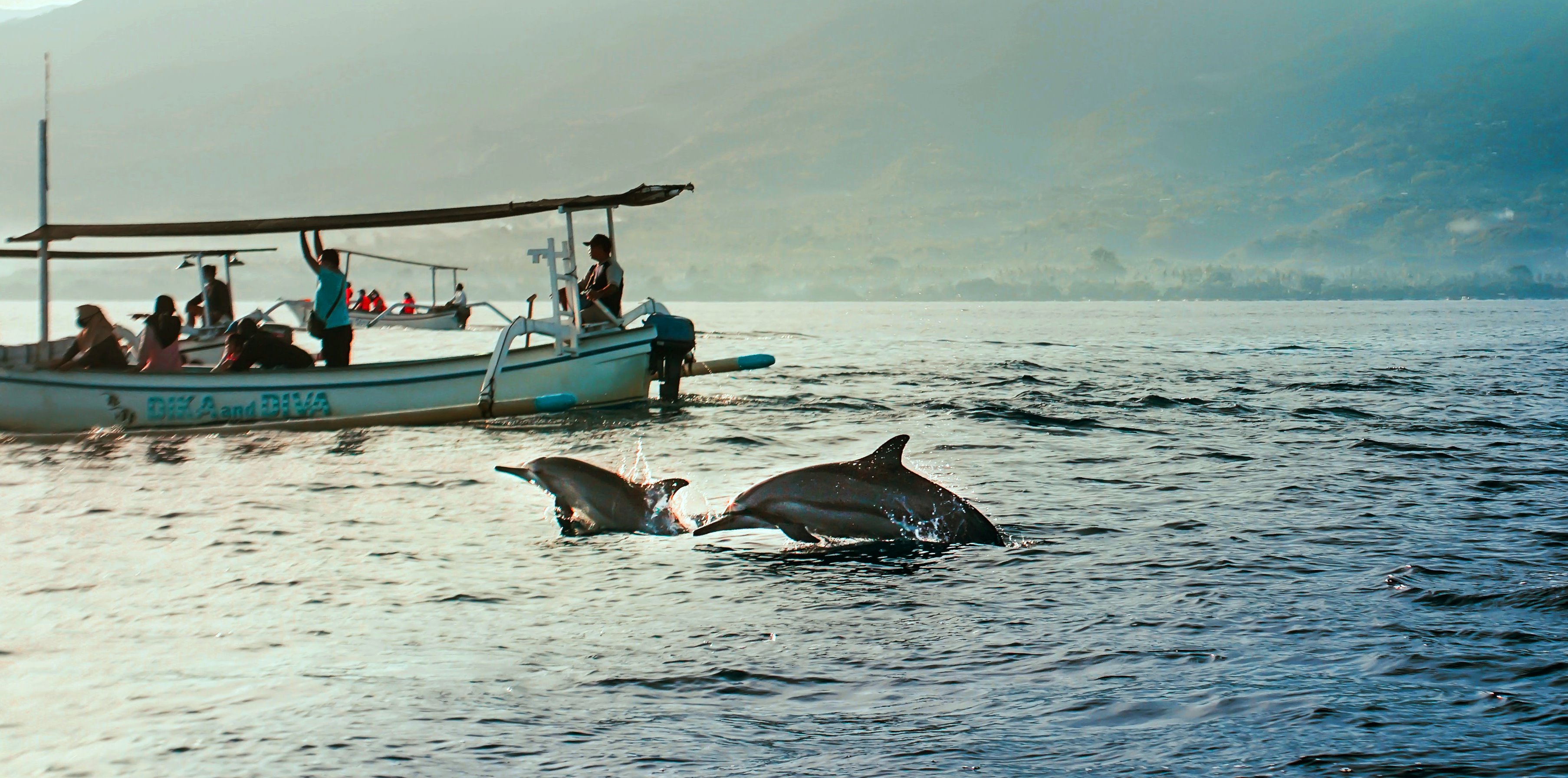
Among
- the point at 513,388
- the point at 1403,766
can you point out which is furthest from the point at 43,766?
the point at 513,388

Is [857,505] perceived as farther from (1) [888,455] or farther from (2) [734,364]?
(2) [734,364]

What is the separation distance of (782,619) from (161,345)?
15.3 m

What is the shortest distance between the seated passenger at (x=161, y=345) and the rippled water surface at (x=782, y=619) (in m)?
Result: 1.74

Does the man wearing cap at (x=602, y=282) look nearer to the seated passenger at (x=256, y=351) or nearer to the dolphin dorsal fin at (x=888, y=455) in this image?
the seated passenger at (x=256, y=351)

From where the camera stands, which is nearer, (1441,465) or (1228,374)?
(1441,465)

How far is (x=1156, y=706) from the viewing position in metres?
6.36

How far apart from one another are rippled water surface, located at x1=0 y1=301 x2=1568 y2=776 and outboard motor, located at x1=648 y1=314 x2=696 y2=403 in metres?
4.56

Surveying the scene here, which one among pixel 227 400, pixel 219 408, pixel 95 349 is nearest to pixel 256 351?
pixel 227 400

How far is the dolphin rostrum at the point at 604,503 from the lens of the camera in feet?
36.6

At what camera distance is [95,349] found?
19.5 m

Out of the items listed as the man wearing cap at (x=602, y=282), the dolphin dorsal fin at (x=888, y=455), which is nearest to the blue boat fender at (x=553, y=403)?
the man wearing cap at (x=602, y=282)

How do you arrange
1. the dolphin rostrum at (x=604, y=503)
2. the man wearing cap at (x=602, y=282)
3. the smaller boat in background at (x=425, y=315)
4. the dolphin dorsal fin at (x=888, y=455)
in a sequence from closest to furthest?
the dolphin dorsal fin at (x=888, y=455) < the dolphin rostrum at (x=604, y=503) < the man wearing cap at (x=602, y=282) < the smaller boat in background at (x=425, y=315)

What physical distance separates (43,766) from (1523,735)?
270 inches

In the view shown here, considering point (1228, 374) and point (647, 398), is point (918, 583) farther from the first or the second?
point (1228, 374)
